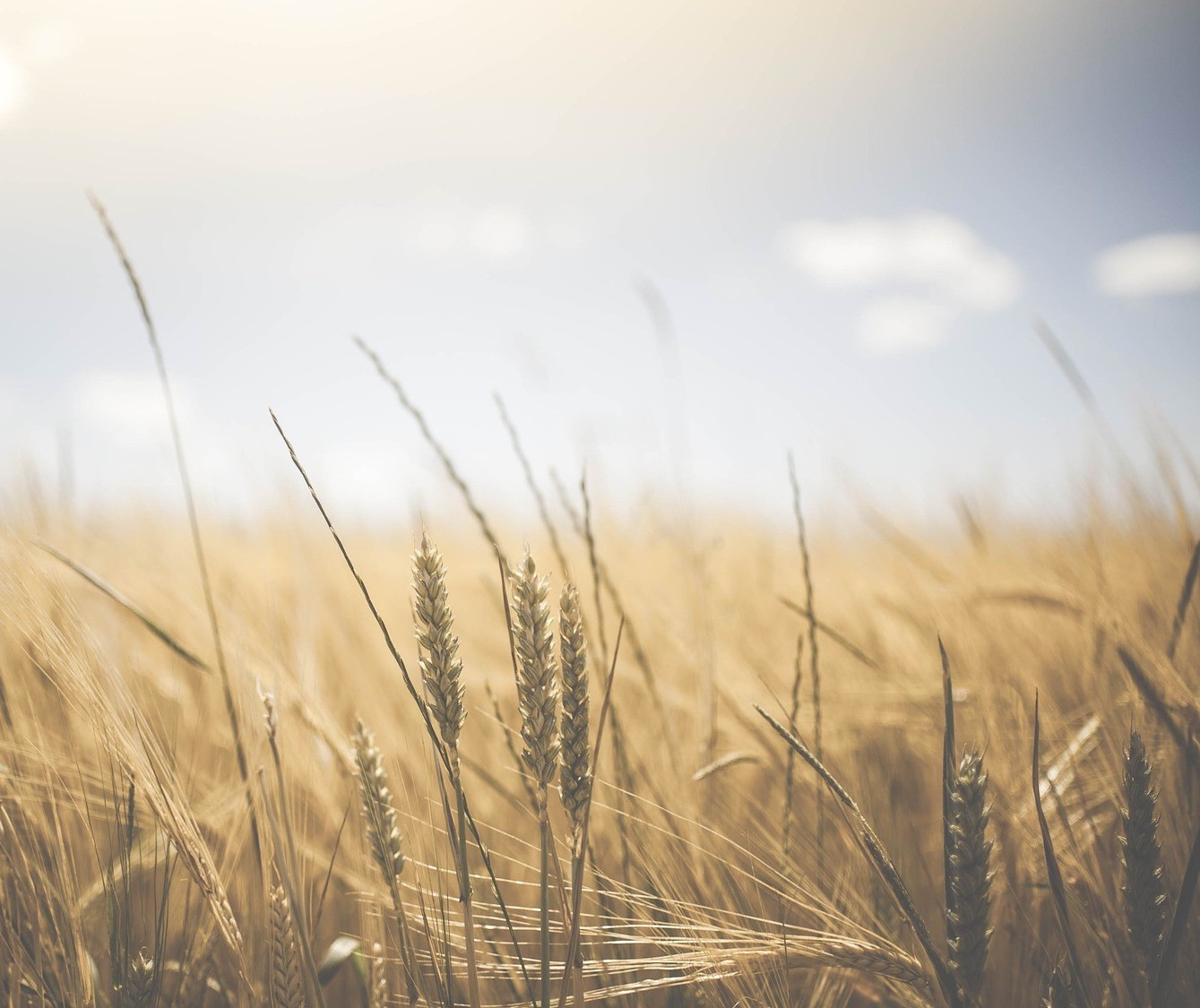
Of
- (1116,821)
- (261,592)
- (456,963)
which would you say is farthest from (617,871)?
(261,592)

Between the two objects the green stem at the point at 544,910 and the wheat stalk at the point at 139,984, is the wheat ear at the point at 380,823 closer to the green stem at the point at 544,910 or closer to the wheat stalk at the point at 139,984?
the green stem at the point at 544,910

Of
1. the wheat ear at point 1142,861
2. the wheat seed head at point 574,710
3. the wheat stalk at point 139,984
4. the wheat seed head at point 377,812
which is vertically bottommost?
the wheat stalk at point 139,984

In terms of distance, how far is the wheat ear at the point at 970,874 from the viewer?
0.42 m

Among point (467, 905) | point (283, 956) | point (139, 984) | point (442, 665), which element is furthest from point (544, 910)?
point (139, 984)

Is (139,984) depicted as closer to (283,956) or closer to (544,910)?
(283,956)

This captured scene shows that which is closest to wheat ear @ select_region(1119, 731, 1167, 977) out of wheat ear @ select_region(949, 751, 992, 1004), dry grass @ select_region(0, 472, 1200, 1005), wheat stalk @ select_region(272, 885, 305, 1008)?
dry grass @ select_region(0, 472, 1200, 1005)

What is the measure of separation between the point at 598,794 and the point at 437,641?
1.52ft

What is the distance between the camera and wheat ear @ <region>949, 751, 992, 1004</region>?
1.38ft

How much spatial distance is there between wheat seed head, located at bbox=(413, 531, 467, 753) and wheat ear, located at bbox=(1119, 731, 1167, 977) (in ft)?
1.65

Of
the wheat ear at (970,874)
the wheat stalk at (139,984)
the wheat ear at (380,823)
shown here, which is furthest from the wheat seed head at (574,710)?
the wheat stalk at (139,984)

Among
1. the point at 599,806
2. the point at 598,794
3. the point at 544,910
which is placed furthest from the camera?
the point at 598,794

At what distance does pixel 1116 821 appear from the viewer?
0.81 m

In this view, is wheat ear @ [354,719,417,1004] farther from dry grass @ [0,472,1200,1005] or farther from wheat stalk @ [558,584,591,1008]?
wheat stalk @ [558,584,591,1008]

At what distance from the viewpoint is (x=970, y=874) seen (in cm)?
42
